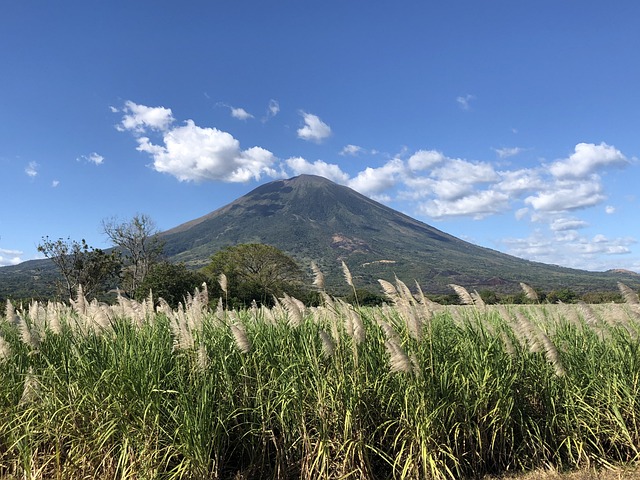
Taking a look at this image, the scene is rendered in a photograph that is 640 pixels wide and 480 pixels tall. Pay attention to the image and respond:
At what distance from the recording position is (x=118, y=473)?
436 cm

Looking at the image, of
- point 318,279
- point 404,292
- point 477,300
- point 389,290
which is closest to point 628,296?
point 477,300

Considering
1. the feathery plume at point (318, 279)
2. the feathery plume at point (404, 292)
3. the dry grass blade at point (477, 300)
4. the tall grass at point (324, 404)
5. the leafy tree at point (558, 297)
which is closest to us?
the tall grass at point (324, 404)

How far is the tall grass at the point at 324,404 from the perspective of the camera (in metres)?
4.21

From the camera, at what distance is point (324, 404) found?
436 centimetres

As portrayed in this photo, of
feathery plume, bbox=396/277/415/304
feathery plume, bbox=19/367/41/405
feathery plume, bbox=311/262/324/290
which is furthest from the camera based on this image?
feathery plume, bbox=396/277/415/304

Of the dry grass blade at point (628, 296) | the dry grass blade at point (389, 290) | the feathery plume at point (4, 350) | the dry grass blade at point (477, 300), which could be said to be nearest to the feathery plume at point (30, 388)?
the feathery plume at point (4, 350)

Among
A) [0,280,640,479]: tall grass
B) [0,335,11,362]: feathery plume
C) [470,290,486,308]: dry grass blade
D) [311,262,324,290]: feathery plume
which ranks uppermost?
[311,262,324,290]: feathery plume

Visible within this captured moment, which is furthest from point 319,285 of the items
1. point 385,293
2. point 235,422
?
point 235,422

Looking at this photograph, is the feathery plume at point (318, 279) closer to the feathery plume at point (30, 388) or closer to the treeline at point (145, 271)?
the feathery plume at point (30, 388)

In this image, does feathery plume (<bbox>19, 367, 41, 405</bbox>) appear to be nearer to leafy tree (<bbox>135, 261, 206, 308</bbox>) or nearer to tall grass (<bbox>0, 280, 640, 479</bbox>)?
tall grass (<bbox>0, 280, 640, 479</bbox>)

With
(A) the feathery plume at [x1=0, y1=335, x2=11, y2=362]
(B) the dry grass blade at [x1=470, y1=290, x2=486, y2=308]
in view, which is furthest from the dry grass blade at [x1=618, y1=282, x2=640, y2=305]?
(A) the feathery plume at [x1=0, y1=335, x2=11, y2=362]

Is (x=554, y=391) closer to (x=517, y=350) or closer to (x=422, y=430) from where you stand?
(x=517, y=350)

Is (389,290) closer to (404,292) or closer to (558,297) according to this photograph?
(404,292)

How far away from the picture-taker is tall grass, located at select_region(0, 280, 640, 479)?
4211mm
